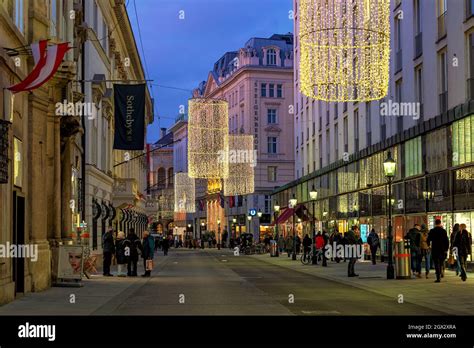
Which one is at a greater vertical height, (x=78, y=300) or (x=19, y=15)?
(x=19, y=15)

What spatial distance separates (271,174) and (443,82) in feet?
213

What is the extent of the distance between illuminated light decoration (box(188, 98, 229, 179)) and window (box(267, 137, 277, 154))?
35095 millimetres

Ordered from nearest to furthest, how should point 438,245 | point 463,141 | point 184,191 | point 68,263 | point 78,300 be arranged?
point 78,300 < point 68,263 < point 438,245 < point 463,141 < point 184,191

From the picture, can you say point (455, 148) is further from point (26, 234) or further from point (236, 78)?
point (236, 78)

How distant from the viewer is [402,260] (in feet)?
88.1

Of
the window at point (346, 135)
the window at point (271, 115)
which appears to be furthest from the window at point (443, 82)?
the window at point (271, 115)

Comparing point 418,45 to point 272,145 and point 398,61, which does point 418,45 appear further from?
point 272,145

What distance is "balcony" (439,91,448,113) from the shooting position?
108 ft

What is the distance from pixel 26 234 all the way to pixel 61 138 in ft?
16.4

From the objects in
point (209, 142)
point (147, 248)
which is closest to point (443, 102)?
point (147, 248)

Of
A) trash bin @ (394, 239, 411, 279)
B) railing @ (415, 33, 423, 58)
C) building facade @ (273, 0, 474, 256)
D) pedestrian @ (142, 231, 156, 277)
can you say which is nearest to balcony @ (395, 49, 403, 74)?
building facade @ (273, 0, 474, 256)

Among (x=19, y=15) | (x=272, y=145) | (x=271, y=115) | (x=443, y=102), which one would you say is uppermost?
(x=271, y=115)

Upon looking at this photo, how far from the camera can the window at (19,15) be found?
800 inches

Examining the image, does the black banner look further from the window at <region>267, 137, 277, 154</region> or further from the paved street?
the window at <region>267, 137, 277, 154</region>
